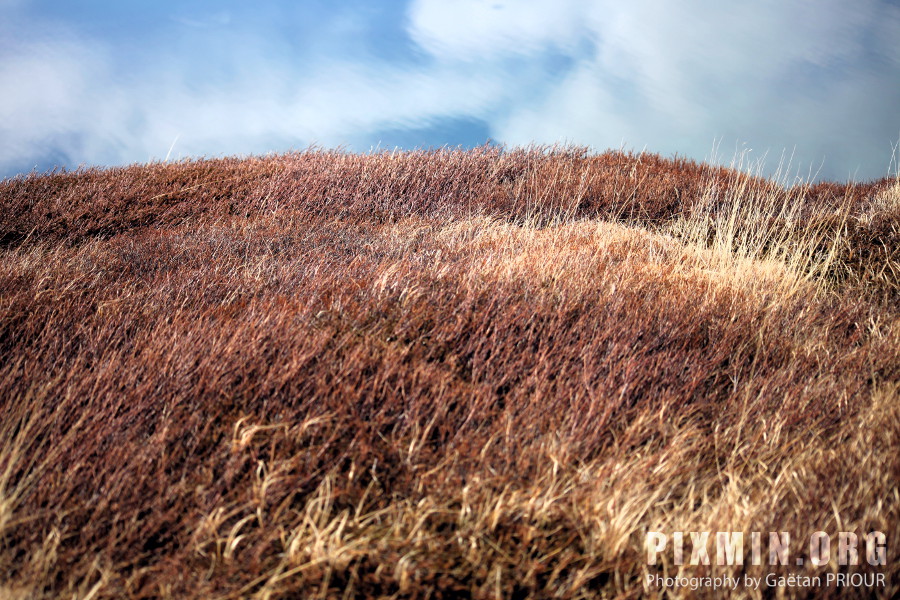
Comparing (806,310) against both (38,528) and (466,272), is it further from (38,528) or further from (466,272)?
(38,528)

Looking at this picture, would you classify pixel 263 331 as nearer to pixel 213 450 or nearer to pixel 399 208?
pixel 213 450

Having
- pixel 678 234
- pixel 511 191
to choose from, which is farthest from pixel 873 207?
pixel 511 191

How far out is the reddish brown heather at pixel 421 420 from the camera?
1945 mm

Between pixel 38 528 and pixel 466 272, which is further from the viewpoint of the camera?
pixel 466 272

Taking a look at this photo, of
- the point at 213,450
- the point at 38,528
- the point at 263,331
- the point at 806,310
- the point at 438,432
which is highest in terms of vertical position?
the point at 806,310

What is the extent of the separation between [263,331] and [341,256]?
213cm

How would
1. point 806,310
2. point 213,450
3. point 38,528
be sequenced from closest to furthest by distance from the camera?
point 38,528 → point 213,450 → point 806,310

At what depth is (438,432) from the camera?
8.28ft

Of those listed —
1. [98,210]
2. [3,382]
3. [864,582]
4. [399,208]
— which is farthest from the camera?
[399,208]

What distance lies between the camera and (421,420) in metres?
2.53

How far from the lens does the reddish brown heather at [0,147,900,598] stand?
1945mm

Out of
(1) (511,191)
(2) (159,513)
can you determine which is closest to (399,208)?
(1) (511,191)

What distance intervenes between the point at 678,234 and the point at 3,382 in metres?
6.88

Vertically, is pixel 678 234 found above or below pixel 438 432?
above
